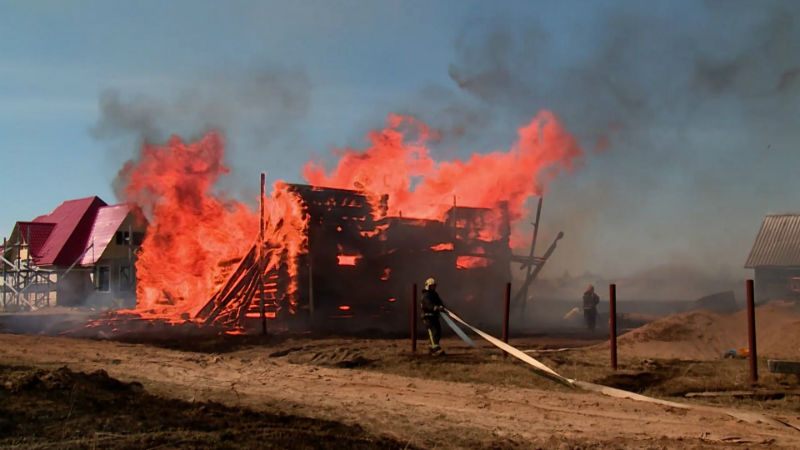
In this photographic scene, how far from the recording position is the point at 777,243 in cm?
4288

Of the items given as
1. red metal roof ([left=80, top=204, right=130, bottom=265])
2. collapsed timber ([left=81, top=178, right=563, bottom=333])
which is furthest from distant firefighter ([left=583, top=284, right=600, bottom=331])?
red metal roof ([left=80, top=204, right=130, bottom=265])

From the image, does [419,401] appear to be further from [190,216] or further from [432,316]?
[190,216]

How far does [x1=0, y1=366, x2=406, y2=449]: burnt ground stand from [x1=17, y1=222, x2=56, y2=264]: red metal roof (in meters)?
39.5

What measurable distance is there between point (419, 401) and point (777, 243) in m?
39.9

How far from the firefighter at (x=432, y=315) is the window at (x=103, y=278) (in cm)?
3279

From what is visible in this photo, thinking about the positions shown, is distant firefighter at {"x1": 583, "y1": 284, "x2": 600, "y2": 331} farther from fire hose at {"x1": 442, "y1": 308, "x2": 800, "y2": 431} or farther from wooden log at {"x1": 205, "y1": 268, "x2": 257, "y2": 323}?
fire hose at {"x1": 442, "y1": 308, "x2": 800, "y2": 431}

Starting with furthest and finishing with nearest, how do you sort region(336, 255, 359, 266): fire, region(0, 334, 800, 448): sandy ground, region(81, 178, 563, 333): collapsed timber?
1. region(336, 255, 359, 266): fire
2. region(81, 178, 563, 333): collapsed timber
3. region(0, 334, 800, 448): sandy ground

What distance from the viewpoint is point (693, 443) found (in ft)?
25.7

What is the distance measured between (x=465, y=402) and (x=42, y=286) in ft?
136

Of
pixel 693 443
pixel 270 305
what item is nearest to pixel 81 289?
pixel 270 305

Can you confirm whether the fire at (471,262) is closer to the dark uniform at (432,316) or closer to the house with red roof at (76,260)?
the dark uniform at (432,316)

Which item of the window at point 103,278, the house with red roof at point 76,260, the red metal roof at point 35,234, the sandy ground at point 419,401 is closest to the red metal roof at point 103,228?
the house with red roof at point 76,260

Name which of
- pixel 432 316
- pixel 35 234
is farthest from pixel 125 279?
pixel 432 316

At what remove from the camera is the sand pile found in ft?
50.4
